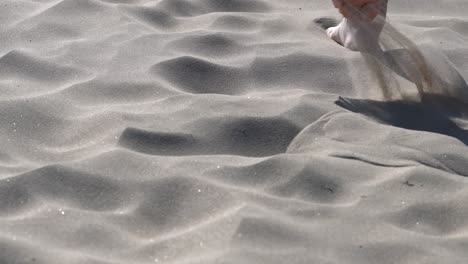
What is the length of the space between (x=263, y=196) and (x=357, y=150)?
421 millimetres

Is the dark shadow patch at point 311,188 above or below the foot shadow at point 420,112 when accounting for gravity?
above

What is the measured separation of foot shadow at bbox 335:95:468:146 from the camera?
289cm

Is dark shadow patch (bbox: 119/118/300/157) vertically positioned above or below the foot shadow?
above

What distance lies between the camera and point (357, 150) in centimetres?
266

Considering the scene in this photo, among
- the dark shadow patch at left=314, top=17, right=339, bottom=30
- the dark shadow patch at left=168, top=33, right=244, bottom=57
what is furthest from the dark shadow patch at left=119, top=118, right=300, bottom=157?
the dark shadow patch at left=314, top=17, right=339, bottom=30

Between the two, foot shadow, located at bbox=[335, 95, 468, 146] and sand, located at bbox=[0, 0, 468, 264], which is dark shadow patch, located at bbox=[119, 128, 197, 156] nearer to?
sand, located at bbox=[0, 0, 468, 264]

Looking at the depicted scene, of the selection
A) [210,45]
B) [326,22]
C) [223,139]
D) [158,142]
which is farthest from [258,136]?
[326,22]

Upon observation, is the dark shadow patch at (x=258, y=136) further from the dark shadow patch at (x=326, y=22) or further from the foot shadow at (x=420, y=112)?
the dark shadow patch at (x=326, y=22)

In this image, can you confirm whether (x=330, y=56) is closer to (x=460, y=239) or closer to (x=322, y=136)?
(x=322, y=136)

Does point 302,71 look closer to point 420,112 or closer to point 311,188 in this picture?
point 420,112

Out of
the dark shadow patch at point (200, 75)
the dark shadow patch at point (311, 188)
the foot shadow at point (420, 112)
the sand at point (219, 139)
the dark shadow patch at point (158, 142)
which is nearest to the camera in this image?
the sand at point (219, 139)

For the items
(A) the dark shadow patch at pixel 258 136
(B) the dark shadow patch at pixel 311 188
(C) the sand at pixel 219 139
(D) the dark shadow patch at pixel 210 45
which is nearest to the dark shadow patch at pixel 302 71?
(C) the sand at pixel 219 139

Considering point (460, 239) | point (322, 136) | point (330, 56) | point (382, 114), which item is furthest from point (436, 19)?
point (460, 239)

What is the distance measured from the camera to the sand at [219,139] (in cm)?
219
